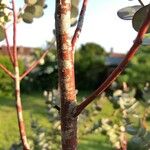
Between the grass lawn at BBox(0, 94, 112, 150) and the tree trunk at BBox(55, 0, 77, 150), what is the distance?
533 cm

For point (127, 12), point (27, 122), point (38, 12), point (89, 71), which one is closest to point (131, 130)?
point (38, 12)

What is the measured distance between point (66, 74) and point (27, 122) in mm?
11329

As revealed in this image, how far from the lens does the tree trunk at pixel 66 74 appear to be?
2.13ft

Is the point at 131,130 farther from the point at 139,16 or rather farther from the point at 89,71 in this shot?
the point at 89,71

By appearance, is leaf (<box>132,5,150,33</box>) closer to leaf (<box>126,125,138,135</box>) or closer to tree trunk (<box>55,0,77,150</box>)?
tree trunk (<box>55,0,77,150</box>)

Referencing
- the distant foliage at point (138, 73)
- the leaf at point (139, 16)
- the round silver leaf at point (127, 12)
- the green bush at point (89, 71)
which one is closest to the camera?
the leaf at point (139, 16)

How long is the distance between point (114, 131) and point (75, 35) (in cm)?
193

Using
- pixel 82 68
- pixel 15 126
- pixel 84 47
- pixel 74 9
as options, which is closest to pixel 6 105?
pixel 15 126

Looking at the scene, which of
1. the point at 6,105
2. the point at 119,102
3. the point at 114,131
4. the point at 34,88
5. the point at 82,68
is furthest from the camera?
the point at 82,68

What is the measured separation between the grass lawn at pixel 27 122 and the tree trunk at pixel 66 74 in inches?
210

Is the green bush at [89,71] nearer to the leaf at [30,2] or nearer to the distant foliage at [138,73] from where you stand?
the distant foliage at [138,73]

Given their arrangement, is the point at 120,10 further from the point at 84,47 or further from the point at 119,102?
the point at 84,47

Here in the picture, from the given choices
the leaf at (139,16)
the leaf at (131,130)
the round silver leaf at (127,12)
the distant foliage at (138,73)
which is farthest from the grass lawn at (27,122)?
the leaf at (139,16)

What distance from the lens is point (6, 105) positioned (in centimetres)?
1473
